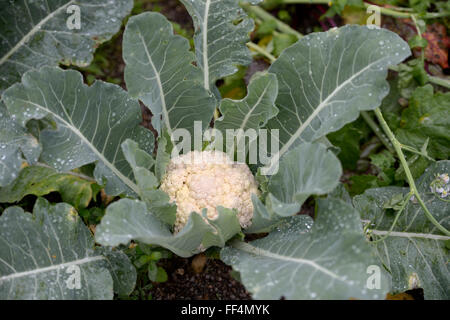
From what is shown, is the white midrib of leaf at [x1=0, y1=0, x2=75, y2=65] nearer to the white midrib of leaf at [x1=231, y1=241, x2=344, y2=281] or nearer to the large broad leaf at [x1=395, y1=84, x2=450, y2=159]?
the white midrib of leaf at [x1=231, y1=241, x2=344, y2=281]

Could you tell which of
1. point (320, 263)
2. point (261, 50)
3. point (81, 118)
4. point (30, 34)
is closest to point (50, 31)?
point (30, 34)

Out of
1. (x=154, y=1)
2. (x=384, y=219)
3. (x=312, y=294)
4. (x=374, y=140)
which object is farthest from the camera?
(x=154, y=1)

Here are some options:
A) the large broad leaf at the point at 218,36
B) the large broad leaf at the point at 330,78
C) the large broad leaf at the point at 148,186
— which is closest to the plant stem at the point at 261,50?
the large broad leaf at the point at 218,36

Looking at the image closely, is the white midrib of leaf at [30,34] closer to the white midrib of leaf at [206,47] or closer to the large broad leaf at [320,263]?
the white midrib of leaf at [206,47]

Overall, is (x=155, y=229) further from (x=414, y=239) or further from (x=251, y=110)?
(x=414, y=239)

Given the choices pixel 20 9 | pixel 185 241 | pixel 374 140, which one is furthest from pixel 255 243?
pixel 20 9
